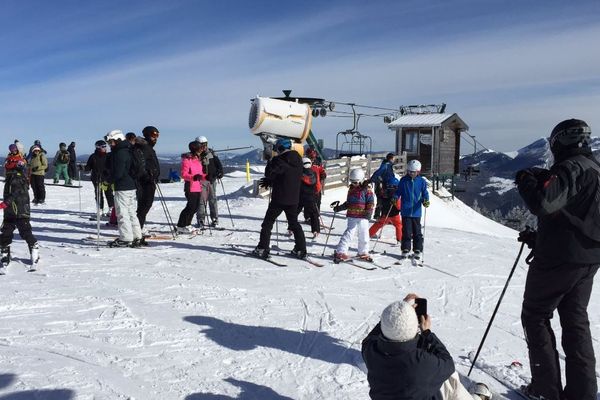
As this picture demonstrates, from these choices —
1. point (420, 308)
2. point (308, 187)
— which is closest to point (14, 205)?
point (308, 187)

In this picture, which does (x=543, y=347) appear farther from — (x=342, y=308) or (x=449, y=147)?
(x=449, y=147)

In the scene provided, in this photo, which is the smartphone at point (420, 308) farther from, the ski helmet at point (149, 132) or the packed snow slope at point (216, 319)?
the ski helmet at point (149, 132)

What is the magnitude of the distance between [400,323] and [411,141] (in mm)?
27534

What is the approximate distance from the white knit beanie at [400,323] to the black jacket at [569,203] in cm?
113

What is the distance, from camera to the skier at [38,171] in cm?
1415

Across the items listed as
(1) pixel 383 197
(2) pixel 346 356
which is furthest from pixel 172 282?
(1) pixel 383 197

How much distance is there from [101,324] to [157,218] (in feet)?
25.3

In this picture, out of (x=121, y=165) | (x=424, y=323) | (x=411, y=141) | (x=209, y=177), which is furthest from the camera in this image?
(x=411, y=141)

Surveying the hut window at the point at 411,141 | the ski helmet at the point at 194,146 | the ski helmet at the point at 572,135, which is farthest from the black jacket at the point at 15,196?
the hut window at the point at 411,141

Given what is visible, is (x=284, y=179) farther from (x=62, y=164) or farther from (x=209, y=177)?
(x=62, y=164)

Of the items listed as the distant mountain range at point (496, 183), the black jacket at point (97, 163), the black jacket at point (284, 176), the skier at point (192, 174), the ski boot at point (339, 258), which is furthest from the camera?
the distant mountain range at point (496, 183)

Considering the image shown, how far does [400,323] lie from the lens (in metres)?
2.66

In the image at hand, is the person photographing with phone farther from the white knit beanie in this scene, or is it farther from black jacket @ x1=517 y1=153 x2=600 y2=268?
black jacket @ x1=517 y1=153 x2=600 y2=268

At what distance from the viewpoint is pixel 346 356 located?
14.7 feet
